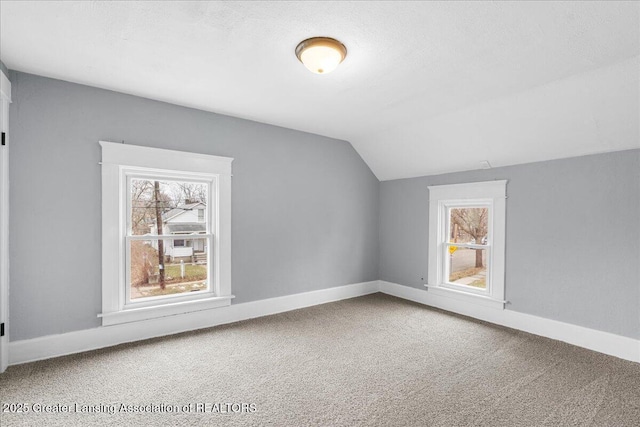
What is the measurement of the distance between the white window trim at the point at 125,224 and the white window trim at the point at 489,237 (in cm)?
279

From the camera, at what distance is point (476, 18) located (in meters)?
1.87

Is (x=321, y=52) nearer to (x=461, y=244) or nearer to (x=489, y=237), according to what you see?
(x=489, y=237)

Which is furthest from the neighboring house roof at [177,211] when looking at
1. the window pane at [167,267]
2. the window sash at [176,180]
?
the window pane at [167,267]

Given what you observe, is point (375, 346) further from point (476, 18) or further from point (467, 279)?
point (476, 18)

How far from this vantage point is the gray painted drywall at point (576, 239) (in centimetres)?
285

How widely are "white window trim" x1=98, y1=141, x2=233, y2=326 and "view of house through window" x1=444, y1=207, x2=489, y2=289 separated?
9.94 feet

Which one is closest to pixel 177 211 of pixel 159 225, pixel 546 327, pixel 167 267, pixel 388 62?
pixel 159 225

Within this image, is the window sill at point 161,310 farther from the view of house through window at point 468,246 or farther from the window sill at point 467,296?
the view of house through window at point 468,246

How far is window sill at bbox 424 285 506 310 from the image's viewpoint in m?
3.72

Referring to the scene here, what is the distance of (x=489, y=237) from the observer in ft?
12.8

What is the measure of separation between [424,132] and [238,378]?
3331 millimetres

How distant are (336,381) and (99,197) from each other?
2.69 metres

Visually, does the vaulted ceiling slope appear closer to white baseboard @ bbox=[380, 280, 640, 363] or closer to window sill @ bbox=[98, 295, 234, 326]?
white baseboard @ bbox=[380, 280, 640, 363]

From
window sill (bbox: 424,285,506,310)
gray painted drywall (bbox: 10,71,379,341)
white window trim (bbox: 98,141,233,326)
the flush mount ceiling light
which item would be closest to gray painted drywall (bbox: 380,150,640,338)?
A: window sill (bbox: 424,285,506,310)
